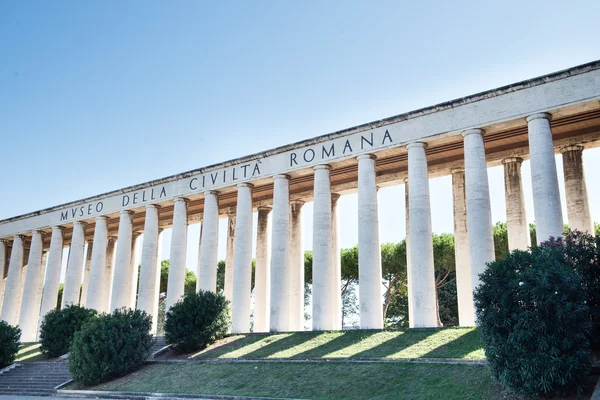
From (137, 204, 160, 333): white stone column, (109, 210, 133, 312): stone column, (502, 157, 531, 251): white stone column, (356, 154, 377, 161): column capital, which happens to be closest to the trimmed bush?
(109, 210, 133, 312): stone column

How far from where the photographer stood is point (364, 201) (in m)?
25.2

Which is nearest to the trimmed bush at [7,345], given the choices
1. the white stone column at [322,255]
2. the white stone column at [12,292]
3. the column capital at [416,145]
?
the white stone column at [12,292]

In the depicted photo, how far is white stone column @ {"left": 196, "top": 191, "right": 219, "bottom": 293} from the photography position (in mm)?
30328

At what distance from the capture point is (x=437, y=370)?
15.7 metres

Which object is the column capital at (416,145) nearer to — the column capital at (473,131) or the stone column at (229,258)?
the column capital at (473,131)

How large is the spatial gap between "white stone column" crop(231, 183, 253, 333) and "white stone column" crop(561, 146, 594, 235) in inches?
617

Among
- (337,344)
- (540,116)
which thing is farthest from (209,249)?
(540,116)

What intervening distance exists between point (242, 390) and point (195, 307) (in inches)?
346

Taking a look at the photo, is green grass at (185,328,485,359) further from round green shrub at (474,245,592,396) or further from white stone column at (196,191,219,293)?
white stone column at (196,191,219,293)

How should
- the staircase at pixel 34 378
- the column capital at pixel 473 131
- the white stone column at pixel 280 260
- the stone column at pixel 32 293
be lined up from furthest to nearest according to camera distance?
the stone column at pixel 32 293 → the white stone column at pixel 280 260 → the staircase at pixel 34 378 → the column capital at pixel 473 131

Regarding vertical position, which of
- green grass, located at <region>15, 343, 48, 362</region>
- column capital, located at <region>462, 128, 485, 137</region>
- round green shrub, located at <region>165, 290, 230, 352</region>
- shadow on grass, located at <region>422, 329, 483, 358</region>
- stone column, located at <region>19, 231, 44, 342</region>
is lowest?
green grass, located at <region>15, 343, 48, 362</region>

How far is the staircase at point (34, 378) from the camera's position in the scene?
2338 cm

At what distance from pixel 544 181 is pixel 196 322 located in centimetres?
1589

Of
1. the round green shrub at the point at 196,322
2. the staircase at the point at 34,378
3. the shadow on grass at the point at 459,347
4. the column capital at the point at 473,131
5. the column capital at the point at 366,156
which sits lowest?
the staircase at the point at 34,378
